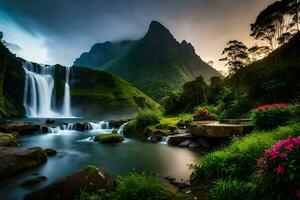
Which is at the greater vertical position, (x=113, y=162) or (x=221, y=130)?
(x=221, y=130)

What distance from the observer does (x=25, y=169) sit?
10.6 m

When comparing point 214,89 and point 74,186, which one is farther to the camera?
point 214,89

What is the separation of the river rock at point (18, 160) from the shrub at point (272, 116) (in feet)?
41.3

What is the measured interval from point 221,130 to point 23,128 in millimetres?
24103

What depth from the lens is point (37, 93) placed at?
67250 mm

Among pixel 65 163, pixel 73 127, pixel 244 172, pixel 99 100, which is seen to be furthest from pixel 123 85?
pixel 244 172

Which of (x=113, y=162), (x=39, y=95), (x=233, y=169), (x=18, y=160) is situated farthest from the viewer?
(x=39, y=95)

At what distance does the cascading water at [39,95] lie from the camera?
6362cm

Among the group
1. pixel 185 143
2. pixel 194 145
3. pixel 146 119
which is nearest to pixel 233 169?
pixel 194 145

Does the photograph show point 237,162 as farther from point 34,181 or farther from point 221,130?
point 34,181

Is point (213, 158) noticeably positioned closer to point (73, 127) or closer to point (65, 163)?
point (65, 163)

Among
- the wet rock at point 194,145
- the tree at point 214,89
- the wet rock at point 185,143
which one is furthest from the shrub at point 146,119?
the tree at point 214,89

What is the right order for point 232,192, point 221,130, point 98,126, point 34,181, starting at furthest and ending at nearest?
point 98,126
point 221,130
point 34,181
point 232,192

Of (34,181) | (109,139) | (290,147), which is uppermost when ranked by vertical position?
(290,147)
